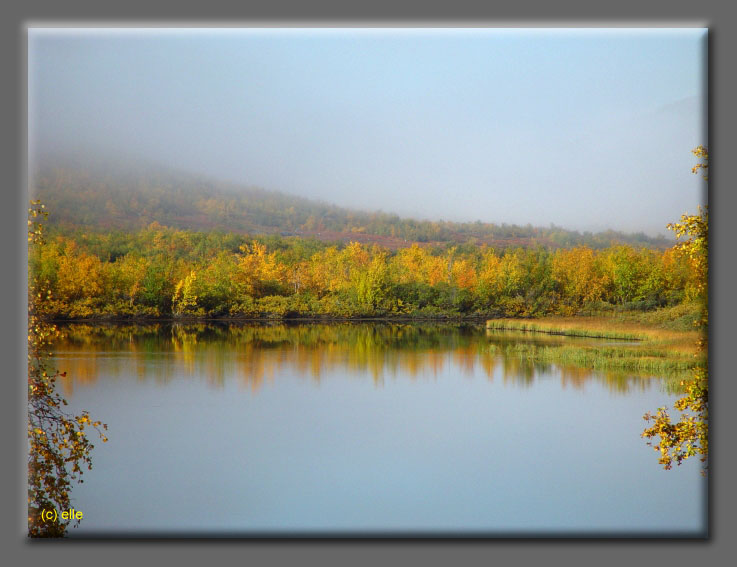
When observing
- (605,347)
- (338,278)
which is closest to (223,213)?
(338,278)

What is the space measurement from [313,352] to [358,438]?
0.81 meters

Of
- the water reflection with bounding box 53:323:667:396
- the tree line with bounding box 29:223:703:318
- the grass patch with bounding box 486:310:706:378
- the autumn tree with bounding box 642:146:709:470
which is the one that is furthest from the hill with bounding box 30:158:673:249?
the water reflection with bounding box 53:323:667:396

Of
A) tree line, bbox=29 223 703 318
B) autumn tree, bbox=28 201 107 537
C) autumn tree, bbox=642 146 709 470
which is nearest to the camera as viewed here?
autumn tree, bbox=28 201 107 537

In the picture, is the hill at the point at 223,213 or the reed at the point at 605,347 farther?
the reed at the point at 605,347

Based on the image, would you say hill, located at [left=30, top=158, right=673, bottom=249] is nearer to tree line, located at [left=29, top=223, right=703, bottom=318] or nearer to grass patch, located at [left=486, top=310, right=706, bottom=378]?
tree line, located at [left=29, top=223, right=703, bottom=318]

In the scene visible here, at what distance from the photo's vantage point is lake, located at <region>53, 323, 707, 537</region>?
5148mm

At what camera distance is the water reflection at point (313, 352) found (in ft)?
18.4

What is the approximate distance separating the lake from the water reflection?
0.5 inches

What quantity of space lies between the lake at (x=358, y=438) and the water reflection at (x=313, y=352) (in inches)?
0.5

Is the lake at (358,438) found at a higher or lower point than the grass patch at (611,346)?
lower

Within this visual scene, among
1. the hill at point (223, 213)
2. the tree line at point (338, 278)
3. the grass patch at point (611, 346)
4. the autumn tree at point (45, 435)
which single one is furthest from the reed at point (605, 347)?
the autumn tree at point (45, 435)

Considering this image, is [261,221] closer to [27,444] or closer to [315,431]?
[315,431]

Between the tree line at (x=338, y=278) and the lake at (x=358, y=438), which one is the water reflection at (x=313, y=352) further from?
the tree line at (x=338, y=278)

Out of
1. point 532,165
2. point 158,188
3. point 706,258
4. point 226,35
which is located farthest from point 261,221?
point 706,258
